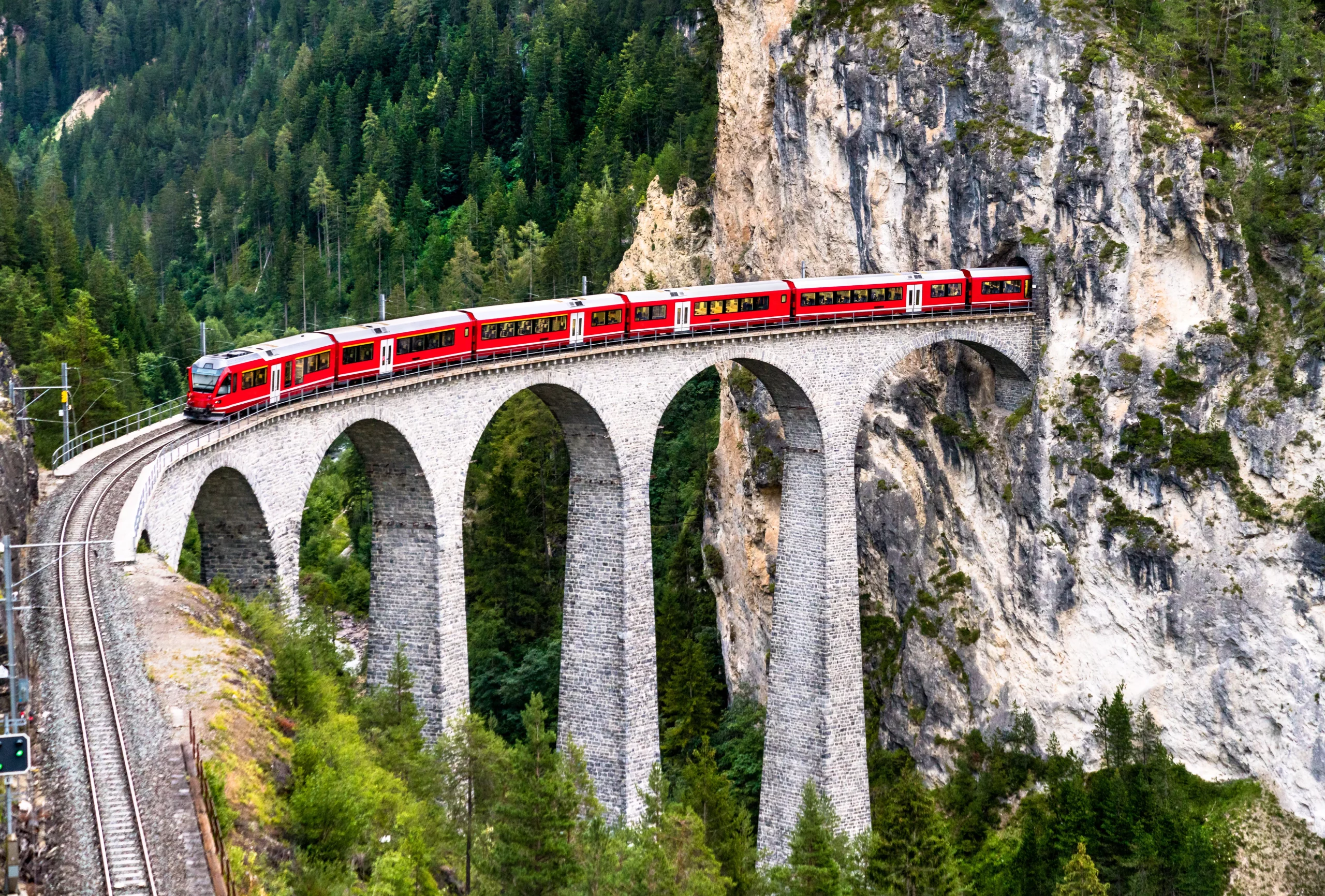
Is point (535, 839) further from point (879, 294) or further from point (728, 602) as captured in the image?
point (728, 602)

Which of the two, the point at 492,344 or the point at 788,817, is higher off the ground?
the point at 492,344

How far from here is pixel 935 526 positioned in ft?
231

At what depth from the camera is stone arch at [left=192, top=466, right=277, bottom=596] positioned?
4759 cm

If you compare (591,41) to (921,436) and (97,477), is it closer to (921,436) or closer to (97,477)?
(921,436)

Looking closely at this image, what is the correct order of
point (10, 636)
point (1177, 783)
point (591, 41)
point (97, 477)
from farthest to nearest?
point (591, 41) → point (1177, 783) → point (97, 477) → point (10, 636)

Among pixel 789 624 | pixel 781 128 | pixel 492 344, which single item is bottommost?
pixel 789 624

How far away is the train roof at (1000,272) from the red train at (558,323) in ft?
0.22

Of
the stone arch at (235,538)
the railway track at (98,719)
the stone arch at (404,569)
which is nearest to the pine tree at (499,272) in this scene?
the stone arch at (404,569)

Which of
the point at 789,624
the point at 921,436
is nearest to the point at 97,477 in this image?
the point at 789,624

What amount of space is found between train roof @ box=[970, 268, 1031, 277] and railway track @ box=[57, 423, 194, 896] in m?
36.4

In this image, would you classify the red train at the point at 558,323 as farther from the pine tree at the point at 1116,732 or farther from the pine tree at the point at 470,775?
the pine tree at the point at 1116,732

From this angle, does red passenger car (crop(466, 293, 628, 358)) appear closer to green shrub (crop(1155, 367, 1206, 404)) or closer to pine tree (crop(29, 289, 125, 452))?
green shrub (crop(1155, 367, 1206, 404))

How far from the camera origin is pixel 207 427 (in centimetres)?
4709

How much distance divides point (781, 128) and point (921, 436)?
1649 cm
